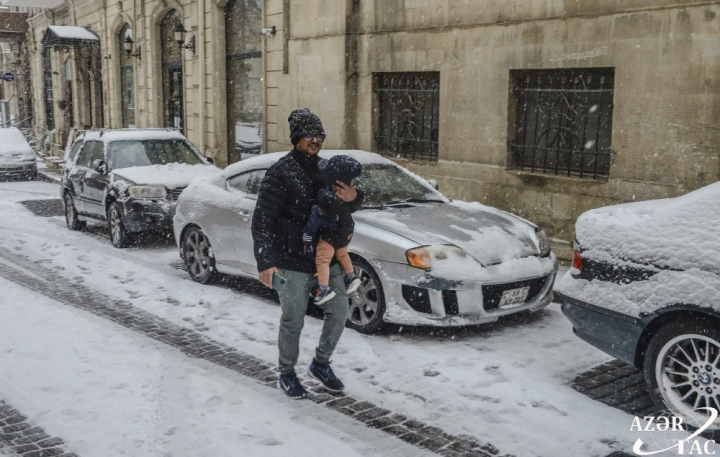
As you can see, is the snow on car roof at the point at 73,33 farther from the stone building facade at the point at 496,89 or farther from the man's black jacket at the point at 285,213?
the man's black jacket at the point at 285,213

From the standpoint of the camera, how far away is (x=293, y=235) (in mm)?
4676

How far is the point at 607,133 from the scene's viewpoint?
965 cm

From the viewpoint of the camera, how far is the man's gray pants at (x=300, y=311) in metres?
4.72

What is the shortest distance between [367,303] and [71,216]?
7.76 meters

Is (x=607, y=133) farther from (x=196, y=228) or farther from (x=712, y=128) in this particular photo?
(x=196, y=228)

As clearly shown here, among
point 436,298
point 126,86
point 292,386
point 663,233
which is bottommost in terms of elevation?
point 292,386

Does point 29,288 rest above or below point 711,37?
below

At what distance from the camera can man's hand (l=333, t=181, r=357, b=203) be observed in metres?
4.66

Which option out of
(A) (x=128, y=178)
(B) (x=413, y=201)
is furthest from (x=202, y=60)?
(B) (x=413, y=201)

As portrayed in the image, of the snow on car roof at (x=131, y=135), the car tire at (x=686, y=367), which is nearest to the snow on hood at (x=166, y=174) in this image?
the snow on car roof at (x=131, y=135)

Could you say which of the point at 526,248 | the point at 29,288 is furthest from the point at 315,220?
the point at 29,288

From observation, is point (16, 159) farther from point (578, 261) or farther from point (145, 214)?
point (578, 261)

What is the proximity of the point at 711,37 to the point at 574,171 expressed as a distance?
252 cm
